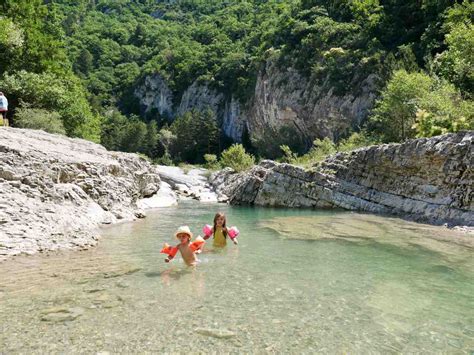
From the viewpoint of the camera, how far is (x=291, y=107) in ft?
188

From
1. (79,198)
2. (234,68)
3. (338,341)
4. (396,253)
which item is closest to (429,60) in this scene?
(396,253)

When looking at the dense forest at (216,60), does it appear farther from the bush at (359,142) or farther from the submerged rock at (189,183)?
Result: the submerged rock at (189,183)

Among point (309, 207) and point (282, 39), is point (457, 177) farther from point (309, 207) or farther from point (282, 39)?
point (282, 39)

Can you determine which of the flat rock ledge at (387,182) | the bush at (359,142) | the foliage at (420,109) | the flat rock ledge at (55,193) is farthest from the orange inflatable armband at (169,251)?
the bush at (359,142)

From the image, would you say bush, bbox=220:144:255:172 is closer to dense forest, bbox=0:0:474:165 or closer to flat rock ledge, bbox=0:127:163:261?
A: dense forest, bbox=0:0:474:165

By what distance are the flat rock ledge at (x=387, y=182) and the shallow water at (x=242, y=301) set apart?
7.53 metres

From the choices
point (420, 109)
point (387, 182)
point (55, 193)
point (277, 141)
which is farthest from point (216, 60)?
point (55, 193)

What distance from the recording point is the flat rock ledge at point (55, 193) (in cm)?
977

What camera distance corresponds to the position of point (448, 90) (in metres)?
23.8

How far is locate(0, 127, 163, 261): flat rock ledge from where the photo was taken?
A: 9.77 m

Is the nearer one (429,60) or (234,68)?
(429,60)

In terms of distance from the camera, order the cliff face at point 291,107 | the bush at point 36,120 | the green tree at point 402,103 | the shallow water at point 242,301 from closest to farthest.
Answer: the shallow water at point 242,301 < the bush at point 36,120 < the green tree at point 402,103 < the cliff face at point 291,107

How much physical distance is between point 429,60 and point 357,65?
1301 centimetres

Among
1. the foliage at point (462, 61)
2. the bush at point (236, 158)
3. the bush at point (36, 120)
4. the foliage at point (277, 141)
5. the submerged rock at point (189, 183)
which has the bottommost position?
the submerged rock at point (189, 183)
